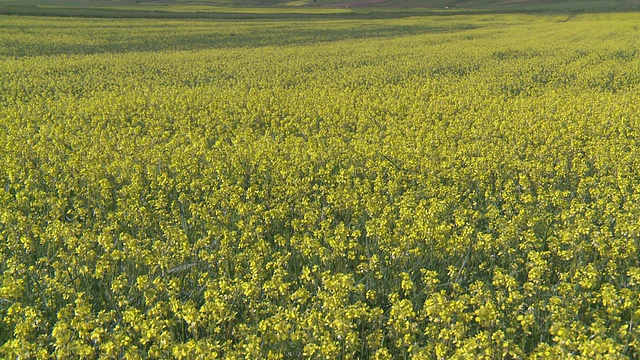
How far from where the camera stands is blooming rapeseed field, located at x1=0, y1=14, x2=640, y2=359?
406cm

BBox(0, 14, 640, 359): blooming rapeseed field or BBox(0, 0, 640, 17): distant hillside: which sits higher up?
BBox(0, 0, 640, 17): distant hillside

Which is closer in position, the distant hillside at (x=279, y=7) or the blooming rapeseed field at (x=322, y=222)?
the blooming rapeseed field at (x=322, y=222)

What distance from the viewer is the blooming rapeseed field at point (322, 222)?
4.06 m

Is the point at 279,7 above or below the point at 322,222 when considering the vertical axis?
above

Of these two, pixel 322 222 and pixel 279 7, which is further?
pixel 279 7

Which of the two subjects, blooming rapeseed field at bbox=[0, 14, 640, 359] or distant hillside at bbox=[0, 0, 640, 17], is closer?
blooming rapeseed field at bbox=[0, 14, 640, 359]

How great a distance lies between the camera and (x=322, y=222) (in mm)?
6043

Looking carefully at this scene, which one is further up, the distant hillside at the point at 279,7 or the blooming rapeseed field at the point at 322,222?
the distant hillside at the point at 279,7

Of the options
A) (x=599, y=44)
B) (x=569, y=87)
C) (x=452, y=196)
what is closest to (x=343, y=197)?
(x=452, y=196)

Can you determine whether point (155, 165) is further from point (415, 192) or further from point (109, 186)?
point (415, 192)

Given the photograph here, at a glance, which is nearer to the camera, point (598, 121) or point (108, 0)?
point (598, 121)

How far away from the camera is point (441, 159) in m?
9.20

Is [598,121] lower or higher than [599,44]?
lower

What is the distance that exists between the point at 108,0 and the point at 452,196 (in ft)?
393
